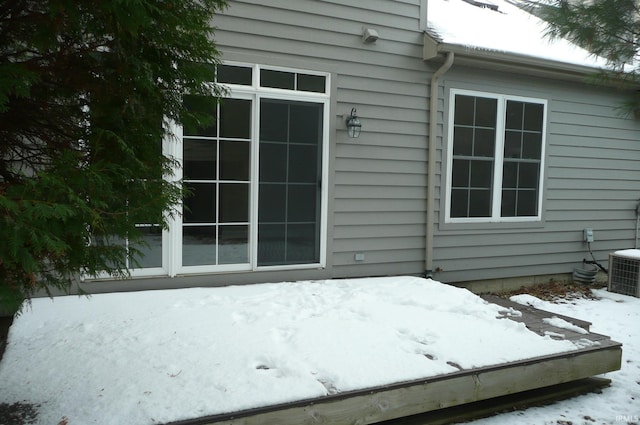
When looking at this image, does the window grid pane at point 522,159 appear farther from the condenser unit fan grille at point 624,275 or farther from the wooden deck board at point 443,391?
the wooden deck board at point 443,391

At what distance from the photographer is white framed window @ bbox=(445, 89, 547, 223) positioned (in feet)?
19.4

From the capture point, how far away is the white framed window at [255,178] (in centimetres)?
465

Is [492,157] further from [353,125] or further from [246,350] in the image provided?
[246,350]

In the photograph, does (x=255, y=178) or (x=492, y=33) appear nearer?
(x=255, y=178)

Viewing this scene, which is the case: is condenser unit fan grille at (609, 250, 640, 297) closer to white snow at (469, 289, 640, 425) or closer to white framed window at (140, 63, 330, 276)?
white snow at (469, 289, 640, 425)

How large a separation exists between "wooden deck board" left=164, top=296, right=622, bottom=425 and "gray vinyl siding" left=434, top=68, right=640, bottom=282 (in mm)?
2292

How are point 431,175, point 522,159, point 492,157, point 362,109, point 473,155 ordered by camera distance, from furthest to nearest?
point 522,159, point 492,157, point 473,155, point 431,175, point 362,109

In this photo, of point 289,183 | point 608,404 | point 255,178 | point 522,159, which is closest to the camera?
point 608,404

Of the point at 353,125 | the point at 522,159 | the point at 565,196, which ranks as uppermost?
the point at 353,125

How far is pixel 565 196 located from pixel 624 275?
1291 millimetres

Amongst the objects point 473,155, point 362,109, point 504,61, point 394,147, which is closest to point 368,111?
point 362,109

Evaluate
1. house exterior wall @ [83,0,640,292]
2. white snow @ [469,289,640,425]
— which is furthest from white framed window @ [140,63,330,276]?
white snow @ [469,289,640,425]

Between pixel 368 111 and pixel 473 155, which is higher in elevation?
pixel 368 111

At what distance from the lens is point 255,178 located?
484cm
